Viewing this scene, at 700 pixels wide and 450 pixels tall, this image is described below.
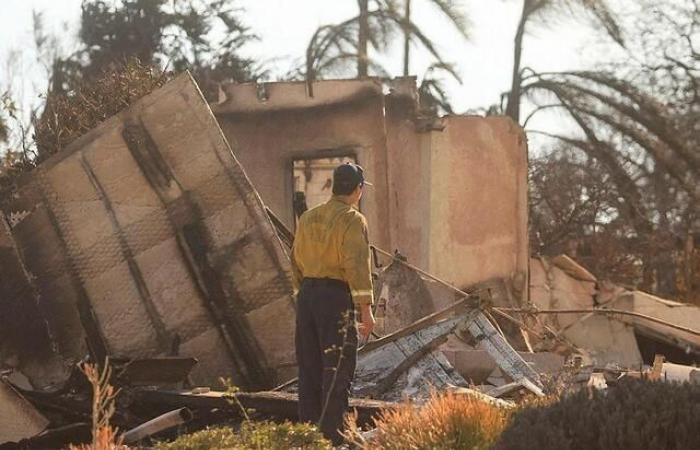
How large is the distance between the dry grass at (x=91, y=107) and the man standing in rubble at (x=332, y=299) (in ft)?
16.8

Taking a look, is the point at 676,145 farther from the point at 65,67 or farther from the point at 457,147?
the point at 65,67

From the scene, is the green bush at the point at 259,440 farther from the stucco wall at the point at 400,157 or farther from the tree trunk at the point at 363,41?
the tree trunk at the point at 363,41

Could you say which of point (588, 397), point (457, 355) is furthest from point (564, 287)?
point (588, 397)

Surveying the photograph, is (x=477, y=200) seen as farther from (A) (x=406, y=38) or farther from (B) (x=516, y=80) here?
(B) (x=516, y=80)

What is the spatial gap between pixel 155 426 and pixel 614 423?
3865 mm

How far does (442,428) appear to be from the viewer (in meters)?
5.78

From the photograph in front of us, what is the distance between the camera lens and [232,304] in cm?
1004

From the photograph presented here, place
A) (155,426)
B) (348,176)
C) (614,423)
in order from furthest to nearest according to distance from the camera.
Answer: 1. (155,426)
2. (348,176)
3. (614,423)

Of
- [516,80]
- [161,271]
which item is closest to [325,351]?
[161,271]

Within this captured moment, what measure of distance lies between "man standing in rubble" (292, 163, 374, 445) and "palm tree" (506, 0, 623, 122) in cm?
→ 1460

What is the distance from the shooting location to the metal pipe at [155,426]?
7711 mm

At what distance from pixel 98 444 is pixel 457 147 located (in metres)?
11.9

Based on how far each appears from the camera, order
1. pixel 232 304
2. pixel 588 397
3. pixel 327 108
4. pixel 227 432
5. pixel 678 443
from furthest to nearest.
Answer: pixel 327 108 → pixel 232 304 → pixel 227 432 → pixel 588 397 → pixel 678 443

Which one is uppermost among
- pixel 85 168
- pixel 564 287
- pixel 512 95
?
pixel 512 95
